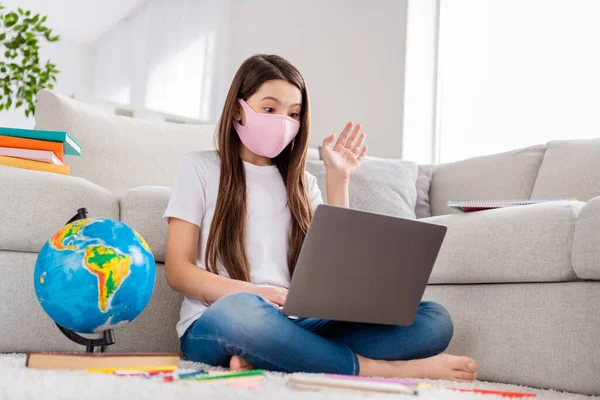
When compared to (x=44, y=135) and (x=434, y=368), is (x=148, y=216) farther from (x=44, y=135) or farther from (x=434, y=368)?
(x=434, y=368)

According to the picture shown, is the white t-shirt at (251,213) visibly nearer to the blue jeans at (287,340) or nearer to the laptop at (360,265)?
the blue jeans at (287,340)

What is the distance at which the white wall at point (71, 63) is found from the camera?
266 inches

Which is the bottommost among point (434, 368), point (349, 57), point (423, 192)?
point (434, 368)

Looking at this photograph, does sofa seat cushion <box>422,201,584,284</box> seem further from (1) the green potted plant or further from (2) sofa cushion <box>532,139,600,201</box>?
(1) the green potted plant

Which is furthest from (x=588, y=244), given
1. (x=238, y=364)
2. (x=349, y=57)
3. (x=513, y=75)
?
(x=349, y=57)

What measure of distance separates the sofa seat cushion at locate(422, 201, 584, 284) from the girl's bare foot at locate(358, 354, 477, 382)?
0.24 metres

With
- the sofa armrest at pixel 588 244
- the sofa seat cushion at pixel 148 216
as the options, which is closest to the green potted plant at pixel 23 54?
the sofa seat cushion at pixel 148 216

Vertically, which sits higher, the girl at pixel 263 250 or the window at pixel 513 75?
the window at pixel 513 75

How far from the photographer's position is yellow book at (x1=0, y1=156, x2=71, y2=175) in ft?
6.08

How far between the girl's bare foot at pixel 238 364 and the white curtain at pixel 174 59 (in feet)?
13.1

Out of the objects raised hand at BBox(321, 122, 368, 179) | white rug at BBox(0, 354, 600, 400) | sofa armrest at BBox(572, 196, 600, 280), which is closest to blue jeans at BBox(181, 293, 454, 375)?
white rug at BBox(0, 354, 600, 400)

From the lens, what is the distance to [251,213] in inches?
70.9

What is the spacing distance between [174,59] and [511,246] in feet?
15.3

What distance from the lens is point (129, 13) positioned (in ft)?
21.0
